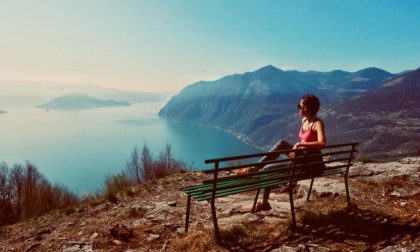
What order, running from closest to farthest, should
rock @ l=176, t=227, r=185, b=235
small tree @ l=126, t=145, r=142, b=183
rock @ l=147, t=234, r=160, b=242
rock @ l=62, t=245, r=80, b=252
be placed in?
rock @ l=62, t=245, r=80, b=252 → rock @ l=147, t=234, r=160, b=242 → rock @ l=176, t=227, r=185, b=235 → small tree @ l=126, t=145, r=142, b=183

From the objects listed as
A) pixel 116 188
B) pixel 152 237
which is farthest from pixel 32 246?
pixel 116 188

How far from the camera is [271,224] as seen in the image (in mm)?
Result: 6555

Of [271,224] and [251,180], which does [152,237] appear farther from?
[271,224]

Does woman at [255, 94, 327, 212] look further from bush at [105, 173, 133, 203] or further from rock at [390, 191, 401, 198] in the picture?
bush at [105, 173, 133, 203]

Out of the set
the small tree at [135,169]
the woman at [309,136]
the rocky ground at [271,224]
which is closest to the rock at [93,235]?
the rocky ground at [271,224]

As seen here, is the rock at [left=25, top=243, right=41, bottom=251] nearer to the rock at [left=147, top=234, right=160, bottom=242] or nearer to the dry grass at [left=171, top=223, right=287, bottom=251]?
the rock at [left=147, top=234, right=160, bottom=242]

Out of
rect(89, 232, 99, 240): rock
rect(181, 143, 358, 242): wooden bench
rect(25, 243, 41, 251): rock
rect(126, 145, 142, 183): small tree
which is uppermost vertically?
rect(181, 143, 358, 242): wooden bench

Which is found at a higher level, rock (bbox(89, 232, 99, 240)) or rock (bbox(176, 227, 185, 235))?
rock (bbox(176, 227, 185, 235))

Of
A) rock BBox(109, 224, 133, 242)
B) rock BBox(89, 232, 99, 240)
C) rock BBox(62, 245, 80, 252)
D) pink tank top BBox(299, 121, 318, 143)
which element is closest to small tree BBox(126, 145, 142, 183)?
rock BBox(89, 232, 99, 240)

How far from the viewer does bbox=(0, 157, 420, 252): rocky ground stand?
221 inches

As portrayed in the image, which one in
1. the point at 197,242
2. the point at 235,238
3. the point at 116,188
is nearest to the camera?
the point at 197,242

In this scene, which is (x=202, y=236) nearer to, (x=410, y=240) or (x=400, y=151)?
(x=410, y=240)

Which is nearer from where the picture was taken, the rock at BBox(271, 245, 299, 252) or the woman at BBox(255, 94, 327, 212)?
the rock at BBox(271, 245, 299, 252)

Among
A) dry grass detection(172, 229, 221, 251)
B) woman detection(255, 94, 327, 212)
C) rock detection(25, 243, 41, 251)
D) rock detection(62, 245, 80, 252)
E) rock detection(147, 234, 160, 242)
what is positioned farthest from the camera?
rock detection(25, 243, 41, 251)
